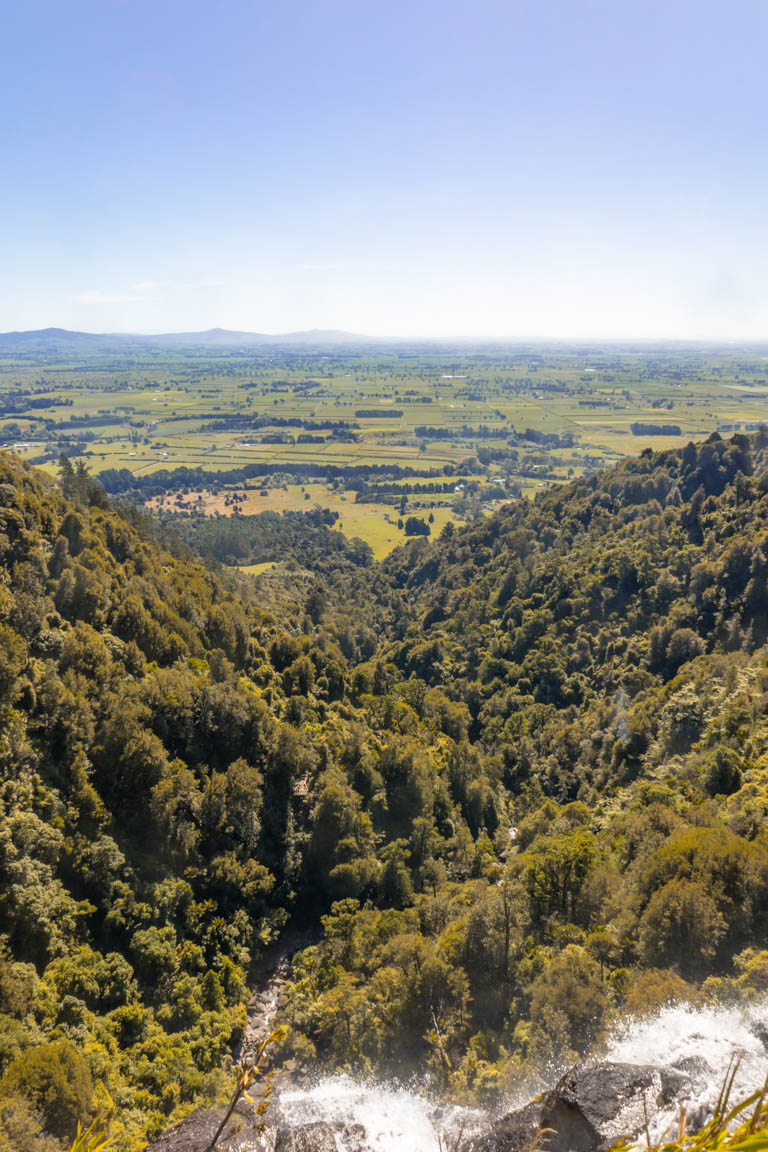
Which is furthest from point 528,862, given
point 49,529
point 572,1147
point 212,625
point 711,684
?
point 49,529

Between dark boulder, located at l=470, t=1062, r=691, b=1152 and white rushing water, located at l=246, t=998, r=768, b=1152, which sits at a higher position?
dark boulder, located at l=470, t=1062, r=691, b=1152

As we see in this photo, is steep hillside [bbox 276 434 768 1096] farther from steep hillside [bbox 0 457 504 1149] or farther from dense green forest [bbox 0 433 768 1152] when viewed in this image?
steep hillside [bbox 0 457 504 1149]

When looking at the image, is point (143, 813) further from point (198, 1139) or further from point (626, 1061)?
point (626, 1061)

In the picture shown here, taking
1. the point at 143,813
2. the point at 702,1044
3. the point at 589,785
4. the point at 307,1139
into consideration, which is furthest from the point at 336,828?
the point at 702,1044

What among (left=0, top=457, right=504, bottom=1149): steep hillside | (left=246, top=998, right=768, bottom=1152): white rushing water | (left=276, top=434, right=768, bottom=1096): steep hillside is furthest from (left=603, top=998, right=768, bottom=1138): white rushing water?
(left=0, top=457, right=504, bottom=1149): steep hillside

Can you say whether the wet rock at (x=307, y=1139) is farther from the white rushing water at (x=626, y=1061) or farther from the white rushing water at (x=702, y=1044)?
the white rushing water at (x=702, y=1044)

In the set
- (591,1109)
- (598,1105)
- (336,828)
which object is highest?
(591,1109)

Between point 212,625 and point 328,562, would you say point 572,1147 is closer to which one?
point 212,625

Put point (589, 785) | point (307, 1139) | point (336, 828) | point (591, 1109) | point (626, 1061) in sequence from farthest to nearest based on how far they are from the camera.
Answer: point (589, 785), point (336, 828), point (626, 1061), point (307, 1139), point (591, 1109)
